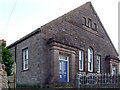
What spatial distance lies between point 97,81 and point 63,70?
4545 mm

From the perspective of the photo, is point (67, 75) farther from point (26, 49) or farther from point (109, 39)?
point (109, 39)

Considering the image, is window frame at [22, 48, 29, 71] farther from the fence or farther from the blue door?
the fence

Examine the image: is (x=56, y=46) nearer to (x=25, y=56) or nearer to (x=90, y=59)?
(x=25, y=56)

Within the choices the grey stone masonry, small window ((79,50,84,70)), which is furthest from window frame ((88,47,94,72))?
small window ((79,50,84,70))

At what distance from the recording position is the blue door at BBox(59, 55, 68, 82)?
616 inches

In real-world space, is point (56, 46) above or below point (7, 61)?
above

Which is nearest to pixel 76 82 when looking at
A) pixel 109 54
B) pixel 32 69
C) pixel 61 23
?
pixel 32 69

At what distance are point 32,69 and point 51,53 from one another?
2.32 meters

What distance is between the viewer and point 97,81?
11898 millimetres

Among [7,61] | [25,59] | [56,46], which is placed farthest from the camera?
[25,59]

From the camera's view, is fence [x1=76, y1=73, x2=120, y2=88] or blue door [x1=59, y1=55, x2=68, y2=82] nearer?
fence [x1=76, y1=73, x2=120, y2=88]

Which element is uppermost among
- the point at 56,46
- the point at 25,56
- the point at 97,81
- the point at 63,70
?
the point at 56,46

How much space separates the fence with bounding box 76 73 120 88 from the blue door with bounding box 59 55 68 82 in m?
3.97

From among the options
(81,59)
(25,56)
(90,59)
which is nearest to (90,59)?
(90,59)
